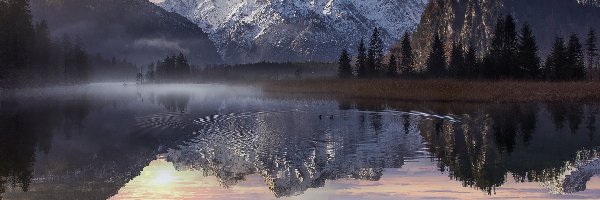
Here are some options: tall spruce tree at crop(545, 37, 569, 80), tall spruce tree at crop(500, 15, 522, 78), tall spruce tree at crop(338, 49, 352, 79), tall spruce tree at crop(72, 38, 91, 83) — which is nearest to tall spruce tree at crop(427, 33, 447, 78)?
tall spruce tree at crop(338, 49, 352, 79)

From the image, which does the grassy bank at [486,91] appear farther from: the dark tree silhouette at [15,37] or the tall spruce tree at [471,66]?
the dark tree silhouette at [15,37]

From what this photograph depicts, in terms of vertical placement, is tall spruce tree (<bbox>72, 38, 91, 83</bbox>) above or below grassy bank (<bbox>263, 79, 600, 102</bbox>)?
above

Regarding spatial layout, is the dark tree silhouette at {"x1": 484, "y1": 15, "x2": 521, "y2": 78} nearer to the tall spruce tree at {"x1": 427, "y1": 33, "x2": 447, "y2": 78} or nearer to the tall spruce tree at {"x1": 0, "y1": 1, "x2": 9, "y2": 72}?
the tall spruce tree at {"x1": 427, "y1": 33, "x2": 447, "y2": 78}

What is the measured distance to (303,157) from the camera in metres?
36.0

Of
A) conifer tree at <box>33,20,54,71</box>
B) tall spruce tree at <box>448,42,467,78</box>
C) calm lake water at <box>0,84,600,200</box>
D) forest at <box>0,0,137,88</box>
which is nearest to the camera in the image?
calm lake water at <box>0,84,600,200</box>

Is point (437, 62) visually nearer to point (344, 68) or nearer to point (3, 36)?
point (344, 68)

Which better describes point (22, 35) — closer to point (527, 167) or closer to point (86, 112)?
point (86, 112)

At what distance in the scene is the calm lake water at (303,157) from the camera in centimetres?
2694

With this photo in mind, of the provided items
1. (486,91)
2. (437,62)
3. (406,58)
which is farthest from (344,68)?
(486,91)

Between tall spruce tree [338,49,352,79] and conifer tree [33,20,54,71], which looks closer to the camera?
conifer tree [33,20,54,71]

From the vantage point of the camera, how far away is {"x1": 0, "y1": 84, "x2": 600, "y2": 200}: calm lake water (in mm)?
26938

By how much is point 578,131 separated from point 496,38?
82000mm

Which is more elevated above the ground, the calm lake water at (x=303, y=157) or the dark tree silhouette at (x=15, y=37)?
the dark tree silhouette at (x=15, y=37)

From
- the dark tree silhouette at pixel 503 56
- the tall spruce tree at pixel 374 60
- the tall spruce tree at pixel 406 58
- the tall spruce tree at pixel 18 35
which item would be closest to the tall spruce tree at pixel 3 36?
the tall spruce tree at pixel 18 35
